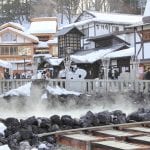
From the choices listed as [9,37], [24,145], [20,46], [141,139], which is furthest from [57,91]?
[9,37]

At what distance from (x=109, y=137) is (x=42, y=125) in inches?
72.8

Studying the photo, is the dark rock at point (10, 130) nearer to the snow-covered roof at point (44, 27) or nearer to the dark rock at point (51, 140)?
the dark rock at point (51, 140)

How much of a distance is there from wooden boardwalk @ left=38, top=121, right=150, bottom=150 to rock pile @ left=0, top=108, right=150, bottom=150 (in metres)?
0.35

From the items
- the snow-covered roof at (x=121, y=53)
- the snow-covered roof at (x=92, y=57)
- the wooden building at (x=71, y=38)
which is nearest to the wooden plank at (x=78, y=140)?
the snow-covered roof at (x=121, y=53)

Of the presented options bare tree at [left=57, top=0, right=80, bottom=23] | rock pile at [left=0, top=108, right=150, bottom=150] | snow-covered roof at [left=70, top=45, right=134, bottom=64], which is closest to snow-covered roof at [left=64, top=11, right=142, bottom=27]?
snow-covered roof at [left=70, top=45, right=134, bottom=64]

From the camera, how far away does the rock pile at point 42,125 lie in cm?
818

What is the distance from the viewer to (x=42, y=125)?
31.5 feet

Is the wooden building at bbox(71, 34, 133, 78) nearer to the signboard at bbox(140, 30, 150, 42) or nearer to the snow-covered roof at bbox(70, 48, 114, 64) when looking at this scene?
the snow-covered roof at bbox(70, 48, 114, 64)

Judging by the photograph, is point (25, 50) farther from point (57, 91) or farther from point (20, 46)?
point (57, 91)

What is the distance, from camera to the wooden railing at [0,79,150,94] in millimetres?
20781

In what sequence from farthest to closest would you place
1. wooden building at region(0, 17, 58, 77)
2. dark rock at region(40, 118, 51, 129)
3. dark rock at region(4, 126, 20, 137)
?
wooden building at region(0, 17, 58, 77) → dark rock at region(40, 118, 51, 129) → dark rock at region(4, 126, 20, 137)

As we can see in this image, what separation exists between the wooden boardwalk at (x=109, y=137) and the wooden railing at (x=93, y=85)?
10.8 meters

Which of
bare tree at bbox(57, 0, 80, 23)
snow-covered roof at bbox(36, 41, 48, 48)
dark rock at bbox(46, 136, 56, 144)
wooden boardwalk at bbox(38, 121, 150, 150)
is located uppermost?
bare tree at bbox(57, 0, 80, 23)

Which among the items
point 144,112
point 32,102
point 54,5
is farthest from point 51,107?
point 54,5
